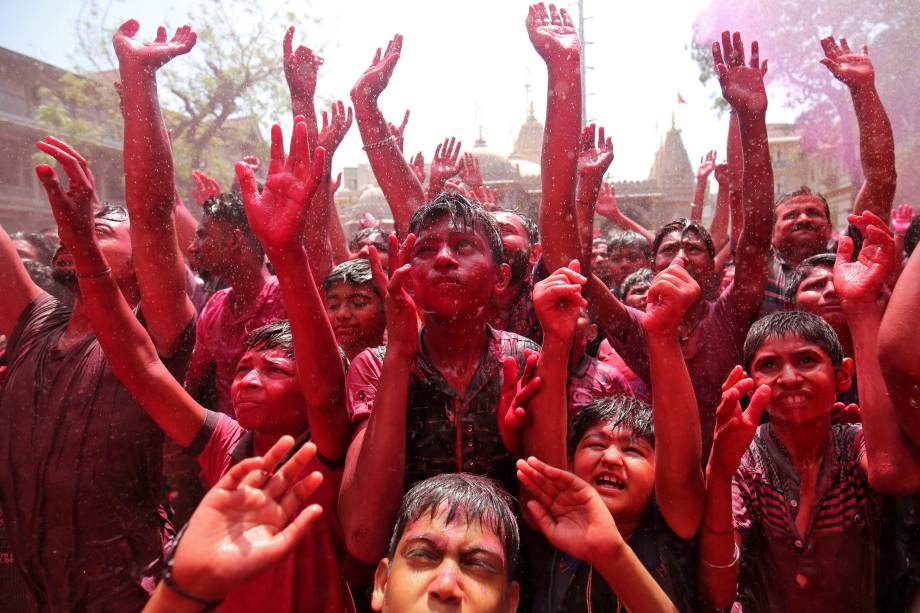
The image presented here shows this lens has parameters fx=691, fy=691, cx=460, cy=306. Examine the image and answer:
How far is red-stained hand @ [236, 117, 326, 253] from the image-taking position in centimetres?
211

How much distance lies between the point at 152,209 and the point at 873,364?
2674 millimetres

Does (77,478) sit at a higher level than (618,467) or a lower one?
lower

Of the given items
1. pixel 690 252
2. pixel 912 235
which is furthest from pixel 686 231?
pixel 912 235

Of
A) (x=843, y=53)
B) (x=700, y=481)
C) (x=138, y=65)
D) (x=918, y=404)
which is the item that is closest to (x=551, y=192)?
(x=700, y=481)

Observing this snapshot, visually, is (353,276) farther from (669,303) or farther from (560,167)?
(669,303)

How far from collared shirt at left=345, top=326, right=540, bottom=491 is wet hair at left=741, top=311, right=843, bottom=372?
3.43 ft

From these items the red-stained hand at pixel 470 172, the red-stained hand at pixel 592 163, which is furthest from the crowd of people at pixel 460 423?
the red-stained hand at pixel 470 172

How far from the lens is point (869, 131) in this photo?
12.1 feet

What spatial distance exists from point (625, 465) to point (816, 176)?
558 inches

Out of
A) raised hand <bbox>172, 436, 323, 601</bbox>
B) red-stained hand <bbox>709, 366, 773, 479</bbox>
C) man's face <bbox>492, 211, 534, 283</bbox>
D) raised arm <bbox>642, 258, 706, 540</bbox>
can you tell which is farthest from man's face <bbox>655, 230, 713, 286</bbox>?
raised hand <bbox>172, 436, 323, 601</bbox>

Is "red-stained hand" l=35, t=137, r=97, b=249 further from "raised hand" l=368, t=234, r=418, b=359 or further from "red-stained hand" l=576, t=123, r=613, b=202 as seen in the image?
"red-stained hand" l=576, t=123, r=613, b=202

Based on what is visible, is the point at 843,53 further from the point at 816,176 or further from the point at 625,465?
the point at 816,176

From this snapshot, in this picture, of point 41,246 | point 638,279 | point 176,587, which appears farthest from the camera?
point 41,246

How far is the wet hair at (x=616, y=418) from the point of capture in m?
2.33
